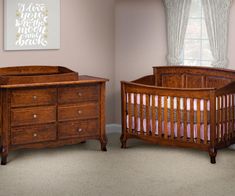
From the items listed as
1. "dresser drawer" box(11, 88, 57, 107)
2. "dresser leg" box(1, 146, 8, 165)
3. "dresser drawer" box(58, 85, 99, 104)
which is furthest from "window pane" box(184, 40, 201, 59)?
"dresser leg" box(1, 146, 8, 165)

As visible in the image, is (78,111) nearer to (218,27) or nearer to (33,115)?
(33,115)

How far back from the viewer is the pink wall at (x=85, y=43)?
571 cm

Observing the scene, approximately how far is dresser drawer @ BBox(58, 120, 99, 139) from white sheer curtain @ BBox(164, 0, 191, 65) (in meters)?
1.15

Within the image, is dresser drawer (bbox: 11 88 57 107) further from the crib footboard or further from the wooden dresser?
the crib footboard

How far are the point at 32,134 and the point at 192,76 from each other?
5.78 ft

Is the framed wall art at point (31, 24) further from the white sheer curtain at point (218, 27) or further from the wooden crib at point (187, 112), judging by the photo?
the white sheer curtain at point (218, 27)

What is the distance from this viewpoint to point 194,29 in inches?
230

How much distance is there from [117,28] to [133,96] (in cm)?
107

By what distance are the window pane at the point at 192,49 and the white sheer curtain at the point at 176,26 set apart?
9 cm

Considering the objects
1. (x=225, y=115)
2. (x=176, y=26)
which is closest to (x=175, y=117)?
(x=225, y=115)

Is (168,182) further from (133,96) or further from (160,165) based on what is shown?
(133,96)

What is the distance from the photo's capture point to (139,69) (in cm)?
617

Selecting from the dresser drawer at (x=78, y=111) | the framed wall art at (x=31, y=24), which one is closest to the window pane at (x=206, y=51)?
the dresser drawer at (x=78, y=111)

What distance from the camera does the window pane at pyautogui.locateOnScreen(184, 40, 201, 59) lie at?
585 cm
